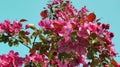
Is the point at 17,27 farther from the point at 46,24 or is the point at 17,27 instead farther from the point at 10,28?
the point at 46,24

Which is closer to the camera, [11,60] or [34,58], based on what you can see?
[11,60]

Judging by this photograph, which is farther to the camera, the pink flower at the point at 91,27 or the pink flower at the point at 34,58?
the pink flower at the point at 34,58

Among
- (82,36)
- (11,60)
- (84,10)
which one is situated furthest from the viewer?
(84,10)

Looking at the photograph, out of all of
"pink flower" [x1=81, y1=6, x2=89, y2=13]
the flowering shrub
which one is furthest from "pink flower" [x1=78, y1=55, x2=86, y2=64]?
"pink flower" [x1=81, y1=6, x2=89, y2=13]

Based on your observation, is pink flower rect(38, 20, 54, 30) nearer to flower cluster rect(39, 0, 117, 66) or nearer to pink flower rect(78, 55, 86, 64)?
flower cluster rect(39, 0, 117, 66)

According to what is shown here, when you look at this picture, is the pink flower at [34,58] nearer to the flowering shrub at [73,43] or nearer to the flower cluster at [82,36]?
the flowering shrub at [73,43]

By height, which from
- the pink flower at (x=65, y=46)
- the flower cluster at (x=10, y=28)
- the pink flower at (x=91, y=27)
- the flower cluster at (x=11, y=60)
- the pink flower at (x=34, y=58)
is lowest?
the pink flower at (x=65, y=46)

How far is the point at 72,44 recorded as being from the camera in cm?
332

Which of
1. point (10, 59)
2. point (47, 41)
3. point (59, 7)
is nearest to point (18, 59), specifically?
point (10, 59)

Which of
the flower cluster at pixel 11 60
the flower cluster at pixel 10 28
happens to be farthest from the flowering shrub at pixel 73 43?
the flower cluster at pixel 10 28

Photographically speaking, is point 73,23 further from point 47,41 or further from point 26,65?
point 26,65

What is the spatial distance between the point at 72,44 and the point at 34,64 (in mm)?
1151

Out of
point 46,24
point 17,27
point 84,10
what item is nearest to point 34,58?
point 46,24

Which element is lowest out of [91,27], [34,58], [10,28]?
[91,27]
